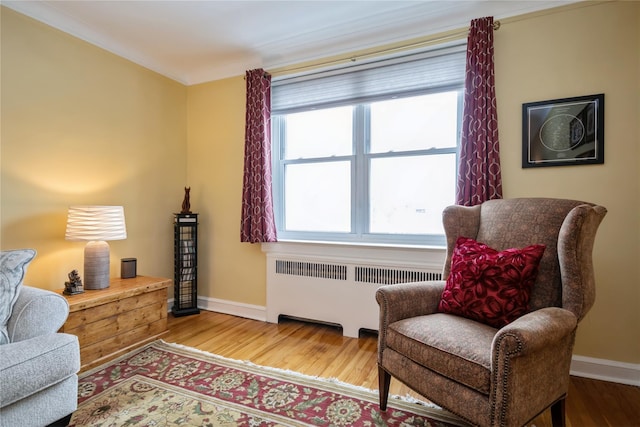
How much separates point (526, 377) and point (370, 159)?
193 cm

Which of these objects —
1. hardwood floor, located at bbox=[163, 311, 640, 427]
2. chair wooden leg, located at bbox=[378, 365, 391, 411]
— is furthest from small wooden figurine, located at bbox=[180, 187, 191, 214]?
chair wooden leg, located at bbox=[378, 365, 391, 411]

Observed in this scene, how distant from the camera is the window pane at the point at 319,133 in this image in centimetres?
283

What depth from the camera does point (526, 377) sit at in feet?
3.83

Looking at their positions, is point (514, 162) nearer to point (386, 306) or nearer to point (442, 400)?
point (386, 306)

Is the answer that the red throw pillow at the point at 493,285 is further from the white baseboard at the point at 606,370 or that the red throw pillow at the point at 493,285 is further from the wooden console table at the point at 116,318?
the wooden console table at the point at 116,318

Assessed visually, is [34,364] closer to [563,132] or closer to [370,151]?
[370,151]

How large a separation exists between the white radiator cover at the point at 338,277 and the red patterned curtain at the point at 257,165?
0.71 feet

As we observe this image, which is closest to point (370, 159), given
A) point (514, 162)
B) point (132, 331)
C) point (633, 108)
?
point (514, 162)

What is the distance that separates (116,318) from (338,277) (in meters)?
1.68

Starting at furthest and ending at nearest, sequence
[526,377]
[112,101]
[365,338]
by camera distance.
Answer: [112,101], [365,338], [526,377]

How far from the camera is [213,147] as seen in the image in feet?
10.8

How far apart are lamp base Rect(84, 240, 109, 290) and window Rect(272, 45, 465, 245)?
1.45 metres

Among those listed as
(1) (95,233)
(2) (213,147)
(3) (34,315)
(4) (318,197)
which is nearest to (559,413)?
(4) (318,197)

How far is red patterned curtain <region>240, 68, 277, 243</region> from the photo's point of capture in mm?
2844
